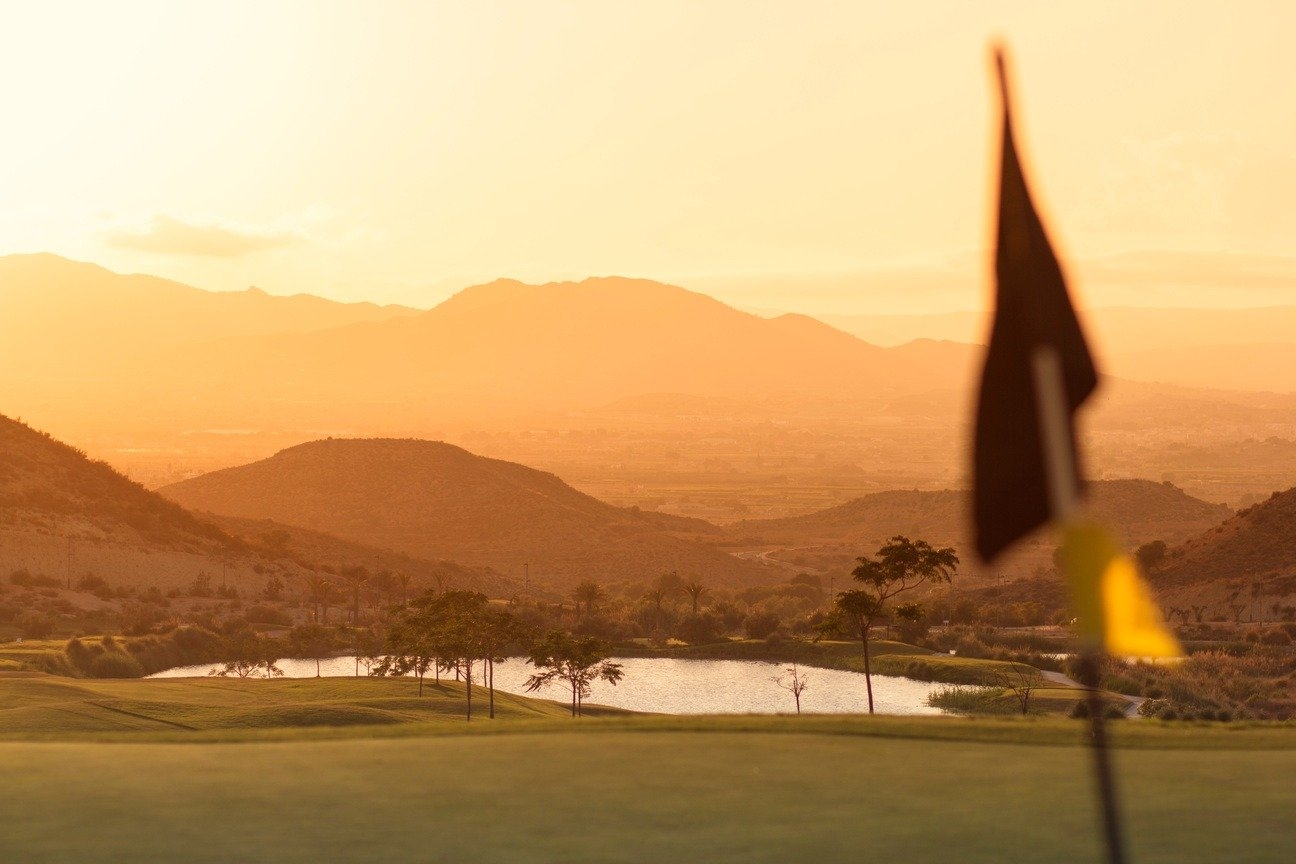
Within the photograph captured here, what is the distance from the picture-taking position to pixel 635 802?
10.8 meters

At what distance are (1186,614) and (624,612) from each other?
126 feet

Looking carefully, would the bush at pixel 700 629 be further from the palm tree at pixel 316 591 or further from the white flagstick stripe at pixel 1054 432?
the white flagstick stripe at pixel 1054 432

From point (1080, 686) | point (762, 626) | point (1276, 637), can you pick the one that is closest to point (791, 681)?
point (1080, 686)

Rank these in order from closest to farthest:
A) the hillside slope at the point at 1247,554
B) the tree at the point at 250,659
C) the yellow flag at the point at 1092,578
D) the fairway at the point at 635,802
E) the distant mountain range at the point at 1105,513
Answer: the yellow flag at the point at 1092,578 < the fairway at the point at 635,802 < the tree at the point at 250,659 < the hillside slope at the point at 1247,554 < the distant mountain range at the point at 1105,513

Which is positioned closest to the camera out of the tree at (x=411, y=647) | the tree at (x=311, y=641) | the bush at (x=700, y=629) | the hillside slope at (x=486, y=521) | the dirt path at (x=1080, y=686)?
the dirt path at (x=1080, y=686)

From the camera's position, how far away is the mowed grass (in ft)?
31.4

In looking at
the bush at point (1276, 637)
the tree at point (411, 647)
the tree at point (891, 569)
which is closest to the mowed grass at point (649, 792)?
the tree at point (891, 569)

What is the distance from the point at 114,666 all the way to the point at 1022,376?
75.2m

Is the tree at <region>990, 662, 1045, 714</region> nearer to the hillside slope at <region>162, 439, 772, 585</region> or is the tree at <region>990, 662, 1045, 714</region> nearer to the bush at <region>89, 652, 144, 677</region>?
the bush at <region>89, 652, 144, 677</region>

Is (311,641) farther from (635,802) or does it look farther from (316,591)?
(635,802)

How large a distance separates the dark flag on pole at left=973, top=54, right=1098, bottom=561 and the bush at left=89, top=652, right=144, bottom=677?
2839 inches

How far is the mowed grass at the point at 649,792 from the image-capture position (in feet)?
31.4

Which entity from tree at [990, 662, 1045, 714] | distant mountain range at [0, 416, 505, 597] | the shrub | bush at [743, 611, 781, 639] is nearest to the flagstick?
tree at [990, 662, 1045, 714]

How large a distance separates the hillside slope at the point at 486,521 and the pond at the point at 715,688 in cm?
6633
